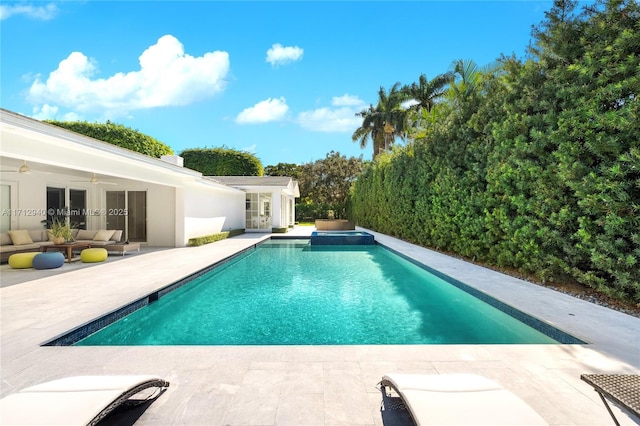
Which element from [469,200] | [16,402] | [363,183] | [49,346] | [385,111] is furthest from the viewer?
[385,111]

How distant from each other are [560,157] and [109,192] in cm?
1553

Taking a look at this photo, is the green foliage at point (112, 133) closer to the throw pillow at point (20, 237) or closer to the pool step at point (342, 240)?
the throw pillow at point (20, 237)

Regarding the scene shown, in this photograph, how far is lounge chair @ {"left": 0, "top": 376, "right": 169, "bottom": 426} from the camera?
2.02m

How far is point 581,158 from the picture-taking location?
5.88m

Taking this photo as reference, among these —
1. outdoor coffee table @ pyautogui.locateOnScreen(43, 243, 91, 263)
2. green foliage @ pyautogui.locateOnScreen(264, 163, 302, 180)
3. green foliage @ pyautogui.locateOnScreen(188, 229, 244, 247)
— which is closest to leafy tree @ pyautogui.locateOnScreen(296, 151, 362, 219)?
green foliage @ pyautogui.locateOnScreen(264, 163, 302, 180)

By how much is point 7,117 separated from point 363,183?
21297 mm

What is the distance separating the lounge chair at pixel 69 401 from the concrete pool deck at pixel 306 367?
1.30 ft

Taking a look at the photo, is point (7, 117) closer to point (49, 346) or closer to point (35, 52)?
point (49, 346)

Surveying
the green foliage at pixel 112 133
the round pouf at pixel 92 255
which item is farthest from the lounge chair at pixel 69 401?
the green foliage at pixel 112 133

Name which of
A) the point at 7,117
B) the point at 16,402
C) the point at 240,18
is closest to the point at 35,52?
the point at 240,18

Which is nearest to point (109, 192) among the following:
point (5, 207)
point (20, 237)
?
point (5, 207)

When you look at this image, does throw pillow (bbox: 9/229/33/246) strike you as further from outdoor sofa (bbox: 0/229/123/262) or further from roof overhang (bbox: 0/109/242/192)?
roof overhang (bbox: 0/109/242/192)

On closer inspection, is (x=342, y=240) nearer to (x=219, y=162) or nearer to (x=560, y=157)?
(x=560, y=157)

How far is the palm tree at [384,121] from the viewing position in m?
29.5
